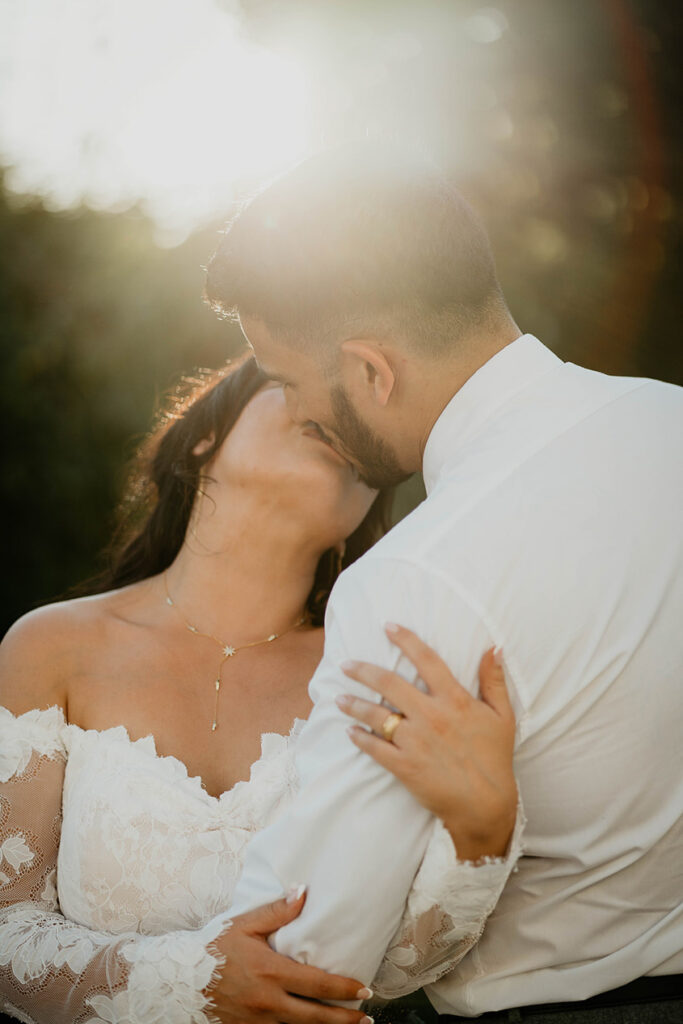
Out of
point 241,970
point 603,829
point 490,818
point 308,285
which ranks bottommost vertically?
point 241,970

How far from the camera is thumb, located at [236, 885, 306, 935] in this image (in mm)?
1637

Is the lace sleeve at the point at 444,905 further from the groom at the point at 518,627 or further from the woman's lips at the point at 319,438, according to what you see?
→ the woman's lips at the point at 319,438

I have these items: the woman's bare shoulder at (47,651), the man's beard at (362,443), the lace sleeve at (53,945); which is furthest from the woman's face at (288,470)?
the lace sleeve at (53,945)

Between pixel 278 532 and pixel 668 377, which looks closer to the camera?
pixel 278 532

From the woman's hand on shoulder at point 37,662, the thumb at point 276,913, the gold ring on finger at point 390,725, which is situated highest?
the gold ring on finger at point 390,725

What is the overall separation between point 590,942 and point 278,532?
1.43 meters

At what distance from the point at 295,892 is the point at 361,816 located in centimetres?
19

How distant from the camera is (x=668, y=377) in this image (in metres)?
4.65

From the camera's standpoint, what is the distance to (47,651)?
2.61m

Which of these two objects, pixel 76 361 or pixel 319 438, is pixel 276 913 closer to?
pixel 319 438

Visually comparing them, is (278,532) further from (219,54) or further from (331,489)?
(219,54)

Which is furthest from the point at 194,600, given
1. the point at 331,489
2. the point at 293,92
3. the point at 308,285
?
the point at 293,92

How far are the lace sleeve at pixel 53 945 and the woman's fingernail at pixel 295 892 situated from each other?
0.23 metres

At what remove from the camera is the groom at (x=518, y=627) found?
1594 millimetres
